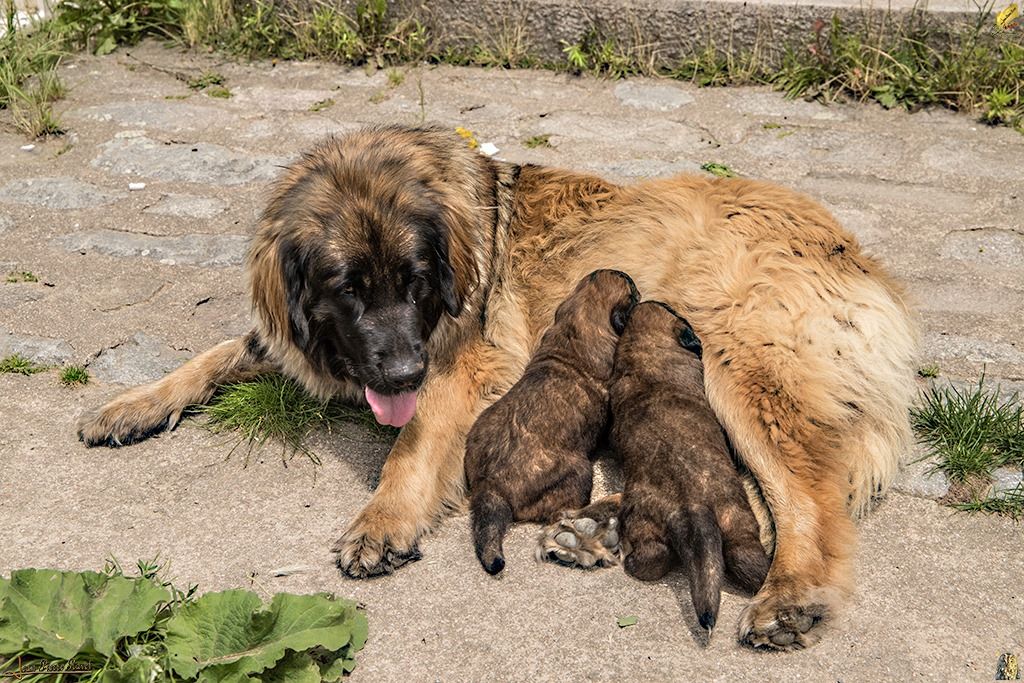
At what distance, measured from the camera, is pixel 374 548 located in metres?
3.66

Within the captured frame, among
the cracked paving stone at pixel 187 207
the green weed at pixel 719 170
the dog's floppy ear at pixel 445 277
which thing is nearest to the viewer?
the dog's floppy ear at pixel 445 277

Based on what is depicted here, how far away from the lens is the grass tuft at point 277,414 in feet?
14.6

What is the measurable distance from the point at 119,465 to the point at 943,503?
10.9 ft

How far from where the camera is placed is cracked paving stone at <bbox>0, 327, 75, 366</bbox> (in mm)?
4848

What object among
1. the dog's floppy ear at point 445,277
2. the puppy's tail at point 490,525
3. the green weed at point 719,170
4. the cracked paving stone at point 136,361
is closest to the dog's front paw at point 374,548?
the puppy's tail at point 490,525

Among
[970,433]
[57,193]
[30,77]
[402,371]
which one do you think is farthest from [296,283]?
[30,77]

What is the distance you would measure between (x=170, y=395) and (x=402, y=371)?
1.29m

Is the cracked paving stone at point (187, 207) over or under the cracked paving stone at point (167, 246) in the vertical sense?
over

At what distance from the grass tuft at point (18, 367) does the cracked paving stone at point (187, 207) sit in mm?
1572

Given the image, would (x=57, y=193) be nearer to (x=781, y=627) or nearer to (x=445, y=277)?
(x=445, y=277)

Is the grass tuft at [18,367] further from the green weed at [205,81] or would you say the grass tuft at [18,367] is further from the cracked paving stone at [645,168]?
the green weed at [205,81]

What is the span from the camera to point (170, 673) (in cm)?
295

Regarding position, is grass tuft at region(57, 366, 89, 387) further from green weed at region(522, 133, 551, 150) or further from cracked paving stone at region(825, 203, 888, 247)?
cracked paving stone at region(825, 203, 888, 247)

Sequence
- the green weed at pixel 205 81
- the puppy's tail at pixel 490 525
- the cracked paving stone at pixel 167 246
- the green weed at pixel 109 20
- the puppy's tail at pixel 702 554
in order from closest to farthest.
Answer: the puppy's tail at pixel 702 554 → the puppy's tail at pixel 490 525 → the cracked paving stone at pixel 167 246 → the green weed at pixel 205 81 → the green weed at pixel 109 20
